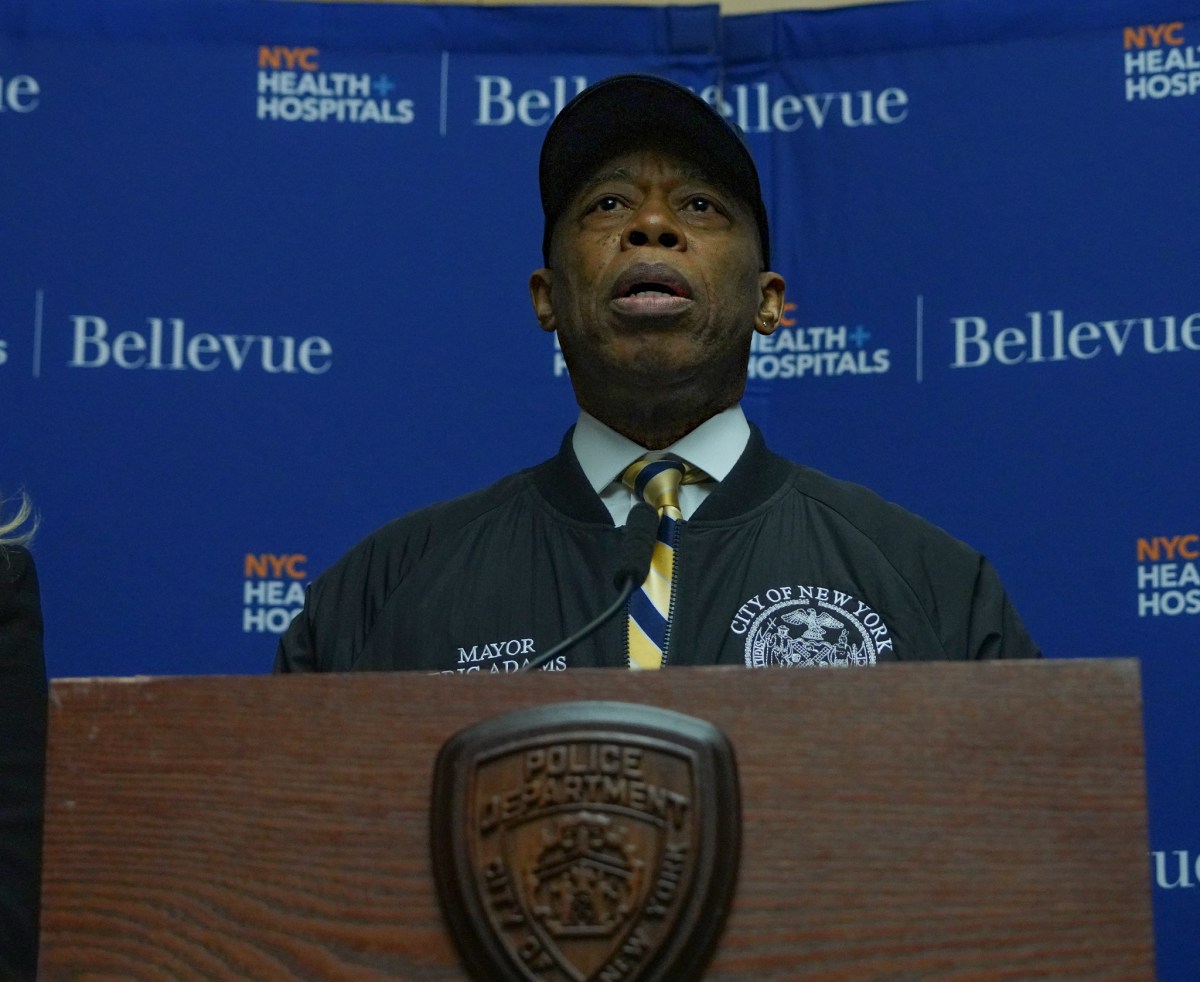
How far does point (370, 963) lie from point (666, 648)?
0.61m

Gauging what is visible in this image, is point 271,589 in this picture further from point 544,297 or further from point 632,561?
point 632,561

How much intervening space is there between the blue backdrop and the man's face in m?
0.89

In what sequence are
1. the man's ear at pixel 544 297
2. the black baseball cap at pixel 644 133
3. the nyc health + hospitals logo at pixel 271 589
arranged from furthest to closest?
the nyc health + hospitals logo at pixel 271 589 → the man's ear at pixel 544 297 → the black baseball cap at pixel 644 133

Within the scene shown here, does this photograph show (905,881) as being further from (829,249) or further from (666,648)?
(829,249)

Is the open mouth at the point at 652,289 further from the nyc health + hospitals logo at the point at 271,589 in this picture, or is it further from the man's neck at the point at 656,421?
the nyc health + hospitals logo at the point at 271,589

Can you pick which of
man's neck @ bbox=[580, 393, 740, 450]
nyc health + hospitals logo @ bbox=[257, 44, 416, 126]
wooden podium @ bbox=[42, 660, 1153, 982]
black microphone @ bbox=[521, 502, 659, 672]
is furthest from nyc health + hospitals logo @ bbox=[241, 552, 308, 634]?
wooden podium @ bbox=[42, 660, 1153, 982]

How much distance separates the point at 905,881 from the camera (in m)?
0.99

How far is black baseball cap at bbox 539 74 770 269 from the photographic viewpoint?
5.86ft

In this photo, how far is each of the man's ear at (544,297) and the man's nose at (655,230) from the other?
0.14 metres

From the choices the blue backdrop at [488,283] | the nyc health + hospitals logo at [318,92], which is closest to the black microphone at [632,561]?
the blue backdrop at [488,283]

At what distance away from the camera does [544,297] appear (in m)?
1.91

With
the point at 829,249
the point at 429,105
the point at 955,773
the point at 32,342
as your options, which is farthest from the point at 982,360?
the point at 955,773

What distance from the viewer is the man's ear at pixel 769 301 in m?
1.88

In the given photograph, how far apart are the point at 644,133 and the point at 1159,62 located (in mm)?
1182
